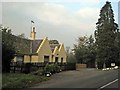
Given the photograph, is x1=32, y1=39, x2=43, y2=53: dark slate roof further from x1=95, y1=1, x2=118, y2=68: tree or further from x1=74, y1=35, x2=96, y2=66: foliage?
x1=74, y1=35, x2=96, y2=66: foliage

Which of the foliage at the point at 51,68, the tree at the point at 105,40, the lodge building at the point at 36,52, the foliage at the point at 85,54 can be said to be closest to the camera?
the foliage at the point at 51,68

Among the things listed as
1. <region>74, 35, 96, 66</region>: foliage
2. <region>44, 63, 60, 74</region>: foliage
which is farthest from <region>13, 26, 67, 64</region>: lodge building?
<region>74, 35, 96, 66</region>: foliage

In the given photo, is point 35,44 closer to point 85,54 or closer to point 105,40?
point 105,40

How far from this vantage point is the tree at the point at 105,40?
6031 cm

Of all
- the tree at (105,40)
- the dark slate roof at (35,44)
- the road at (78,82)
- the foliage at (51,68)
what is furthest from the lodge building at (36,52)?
the road at (78,82)

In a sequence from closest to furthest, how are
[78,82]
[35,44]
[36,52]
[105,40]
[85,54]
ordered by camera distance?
[78,82]
[36,52]
[35,44]
[105,40]
[85,54]

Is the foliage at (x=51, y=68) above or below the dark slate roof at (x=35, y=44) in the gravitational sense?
below

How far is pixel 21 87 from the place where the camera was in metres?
18.7

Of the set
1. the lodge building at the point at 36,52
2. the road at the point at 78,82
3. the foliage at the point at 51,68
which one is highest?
the lodge building at the point at 36,52

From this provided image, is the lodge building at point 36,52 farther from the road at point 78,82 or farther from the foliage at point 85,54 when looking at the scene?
the road at point 78,82

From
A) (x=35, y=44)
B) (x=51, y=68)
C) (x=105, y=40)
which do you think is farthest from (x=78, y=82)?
(x=105, y=40)

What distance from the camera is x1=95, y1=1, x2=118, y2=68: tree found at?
60.3 m

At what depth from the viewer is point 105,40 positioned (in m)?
60.8

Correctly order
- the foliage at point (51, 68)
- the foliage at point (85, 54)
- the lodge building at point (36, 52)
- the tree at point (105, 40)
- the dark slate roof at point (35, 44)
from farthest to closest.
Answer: the foliage at point (85, 54) → the tree at point (105, 40) → the dark slate roof at point (35, 44) → the lodge building at point (36, 52) → the foliage at point (51, 68)
